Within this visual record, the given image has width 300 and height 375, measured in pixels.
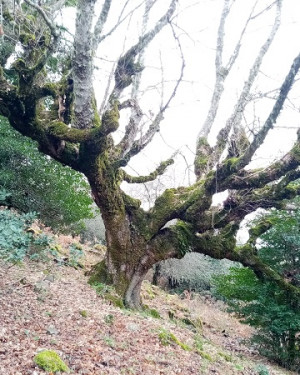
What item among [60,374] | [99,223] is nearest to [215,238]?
[60,374]

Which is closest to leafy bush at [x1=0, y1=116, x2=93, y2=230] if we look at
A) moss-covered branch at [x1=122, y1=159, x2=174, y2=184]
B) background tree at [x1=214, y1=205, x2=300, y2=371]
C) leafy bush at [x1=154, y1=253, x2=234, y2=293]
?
moss-covered branch at [x1=122, y1=159, x2=174, y2=184]

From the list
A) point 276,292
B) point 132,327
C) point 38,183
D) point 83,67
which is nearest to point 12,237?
point 132,327

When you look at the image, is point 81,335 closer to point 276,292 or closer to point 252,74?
point 276,292

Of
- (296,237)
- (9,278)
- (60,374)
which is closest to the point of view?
(60,374)

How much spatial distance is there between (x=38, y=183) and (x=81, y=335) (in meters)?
5.86

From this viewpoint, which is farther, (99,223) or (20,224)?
(99,223)

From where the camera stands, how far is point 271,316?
827cm

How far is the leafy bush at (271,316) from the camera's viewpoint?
8.12m

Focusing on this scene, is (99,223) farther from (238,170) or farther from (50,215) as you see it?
(238,170)

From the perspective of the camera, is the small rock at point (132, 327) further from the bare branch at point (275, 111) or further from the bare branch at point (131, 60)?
the bare branch at point (131, 60)

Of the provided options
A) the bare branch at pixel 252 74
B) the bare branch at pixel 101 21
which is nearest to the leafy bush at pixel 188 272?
the bare branch at pixel 252 74

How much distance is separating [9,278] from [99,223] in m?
11.4

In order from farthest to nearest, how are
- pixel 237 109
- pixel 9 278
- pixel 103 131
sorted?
pixel 237 109, pixel 9 278, pixel 103 131

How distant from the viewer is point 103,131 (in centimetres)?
578
